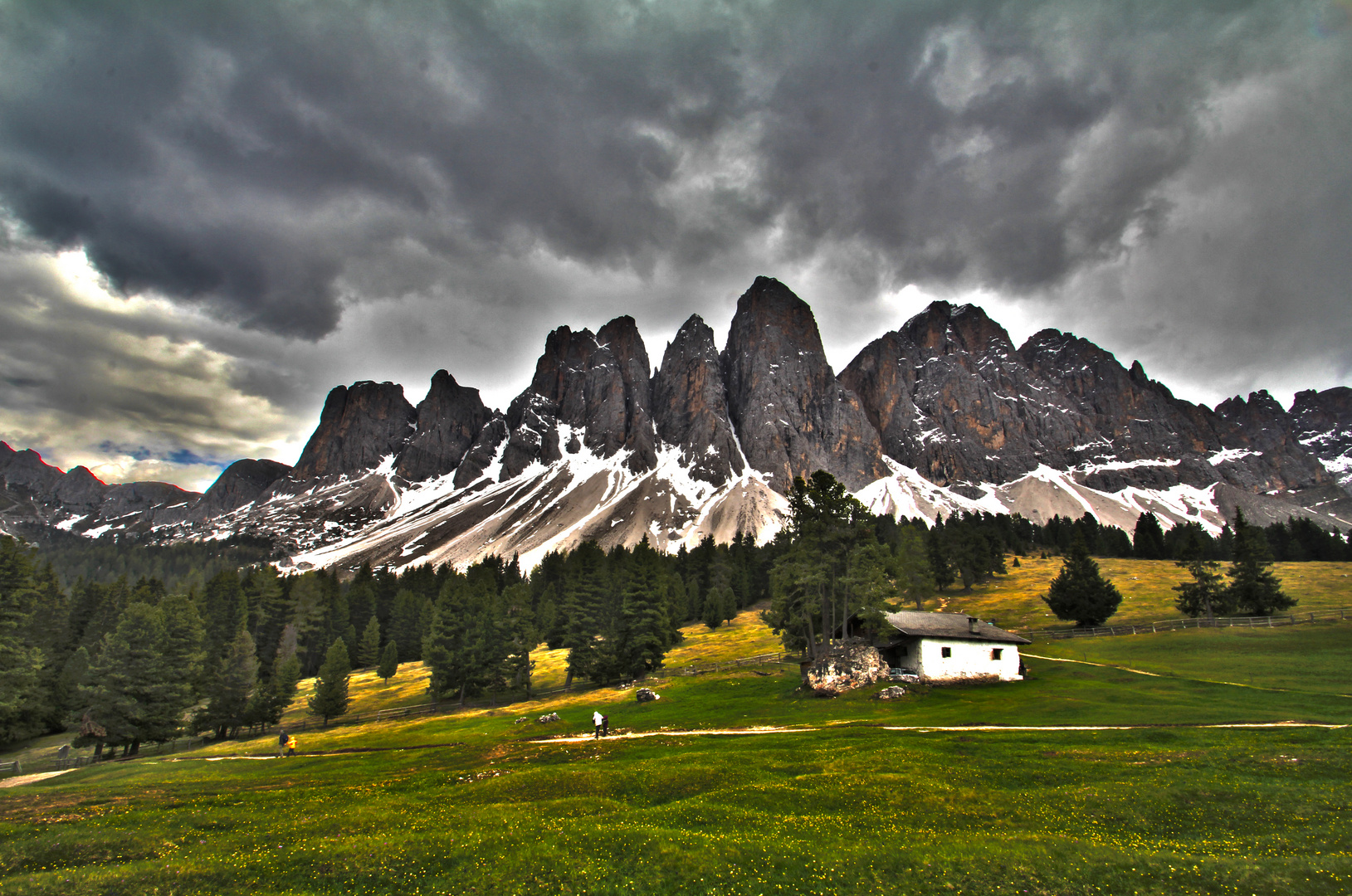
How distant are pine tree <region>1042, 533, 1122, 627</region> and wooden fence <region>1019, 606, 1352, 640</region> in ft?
9.82

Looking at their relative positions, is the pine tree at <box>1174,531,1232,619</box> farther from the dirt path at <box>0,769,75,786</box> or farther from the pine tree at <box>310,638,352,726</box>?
the dirt path at <box>0,769,75,786</box>

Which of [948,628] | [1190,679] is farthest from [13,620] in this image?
[1190,679]

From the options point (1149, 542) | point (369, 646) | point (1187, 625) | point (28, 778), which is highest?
point (1149, 542)

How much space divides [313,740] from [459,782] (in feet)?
109

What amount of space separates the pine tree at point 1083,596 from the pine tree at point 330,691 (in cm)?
8235

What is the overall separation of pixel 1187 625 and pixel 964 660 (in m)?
37.3

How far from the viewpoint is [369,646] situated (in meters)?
96.4

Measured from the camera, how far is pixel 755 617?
4272 inches

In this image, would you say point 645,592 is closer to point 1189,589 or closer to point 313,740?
point 313,740

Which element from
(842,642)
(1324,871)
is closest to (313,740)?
(842,642)

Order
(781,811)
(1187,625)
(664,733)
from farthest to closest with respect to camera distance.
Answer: (1187,625), (664,733), (781,811)

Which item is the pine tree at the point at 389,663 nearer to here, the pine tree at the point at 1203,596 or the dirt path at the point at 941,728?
the dirt path at the point at 941,728

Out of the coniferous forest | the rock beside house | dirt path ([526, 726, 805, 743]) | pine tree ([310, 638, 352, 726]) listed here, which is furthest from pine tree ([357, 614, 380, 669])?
the rock beside house

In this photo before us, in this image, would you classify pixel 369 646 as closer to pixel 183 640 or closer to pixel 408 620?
pixel 408 620
